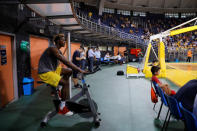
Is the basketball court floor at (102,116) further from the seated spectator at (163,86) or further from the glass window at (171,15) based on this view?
the glass window at (171,15)

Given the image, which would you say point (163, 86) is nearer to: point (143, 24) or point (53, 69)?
point (53, 69)

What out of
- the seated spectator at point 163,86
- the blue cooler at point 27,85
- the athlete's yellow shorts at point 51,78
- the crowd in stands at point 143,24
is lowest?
the blue cooler at point 27,85

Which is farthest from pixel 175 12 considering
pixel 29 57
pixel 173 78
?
pixel 29 57

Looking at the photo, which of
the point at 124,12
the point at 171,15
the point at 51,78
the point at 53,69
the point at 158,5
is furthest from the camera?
the point at 171,15

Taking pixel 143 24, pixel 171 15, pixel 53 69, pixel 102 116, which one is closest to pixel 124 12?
pixel 143 24

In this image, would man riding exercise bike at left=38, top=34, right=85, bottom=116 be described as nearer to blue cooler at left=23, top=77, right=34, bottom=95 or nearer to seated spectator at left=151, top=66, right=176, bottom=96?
seated spectator at left=151, top=66, right=176, bottom=96

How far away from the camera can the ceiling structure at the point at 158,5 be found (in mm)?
28997

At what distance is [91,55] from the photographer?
965 centimetres

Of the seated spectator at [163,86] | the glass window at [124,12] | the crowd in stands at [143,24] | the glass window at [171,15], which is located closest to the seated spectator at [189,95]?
the seated spectator at [163,86]

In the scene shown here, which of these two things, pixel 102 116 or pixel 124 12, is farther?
pixel 124 12

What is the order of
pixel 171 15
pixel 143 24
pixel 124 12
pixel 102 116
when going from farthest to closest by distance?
pixel 171 15
pixel 124 12
pixel 143 24
pixel 102 116

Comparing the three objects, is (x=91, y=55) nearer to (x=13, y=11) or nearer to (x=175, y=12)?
(x=13, y=11)

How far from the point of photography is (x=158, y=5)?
30688 millimetres

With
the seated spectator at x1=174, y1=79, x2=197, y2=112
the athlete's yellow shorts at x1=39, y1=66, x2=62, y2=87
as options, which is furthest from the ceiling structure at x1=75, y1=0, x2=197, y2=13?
the seated spectator at x1=174, y1=79, x2=197, y2=112
